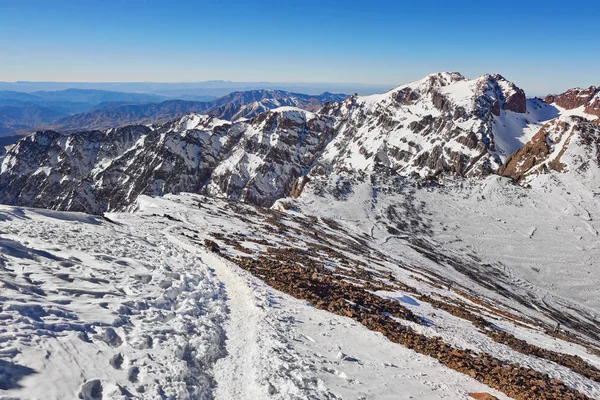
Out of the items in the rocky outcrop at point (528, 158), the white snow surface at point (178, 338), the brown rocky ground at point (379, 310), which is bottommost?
the brown rocky ground at point (379, 310)

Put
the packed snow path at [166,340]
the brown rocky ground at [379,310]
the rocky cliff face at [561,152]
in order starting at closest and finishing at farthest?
the packed snow path at [166,340], the brown rocky ground at [379,310], the rocky cliff face at [561,152]

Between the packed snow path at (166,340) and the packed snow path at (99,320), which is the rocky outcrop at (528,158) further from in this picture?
the packed snow path at (99,320)

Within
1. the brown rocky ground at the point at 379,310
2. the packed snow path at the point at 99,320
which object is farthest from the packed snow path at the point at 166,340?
the brown rocky ground at the point at 379,310

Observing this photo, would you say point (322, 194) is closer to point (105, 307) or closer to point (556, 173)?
point (556, 173)

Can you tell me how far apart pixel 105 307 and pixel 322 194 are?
3541 inches

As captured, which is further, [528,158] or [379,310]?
[528,158]

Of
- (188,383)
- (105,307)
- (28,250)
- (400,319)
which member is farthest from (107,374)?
(400,319)

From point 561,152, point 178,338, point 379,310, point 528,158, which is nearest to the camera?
point 178,338

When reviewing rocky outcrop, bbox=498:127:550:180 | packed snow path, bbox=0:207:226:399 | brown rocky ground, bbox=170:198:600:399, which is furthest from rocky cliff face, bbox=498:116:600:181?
packed snow path, bbox=0:207:226:399

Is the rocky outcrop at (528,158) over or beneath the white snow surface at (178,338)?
over

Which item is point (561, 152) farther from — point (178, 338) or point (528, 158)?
point (178, 338)

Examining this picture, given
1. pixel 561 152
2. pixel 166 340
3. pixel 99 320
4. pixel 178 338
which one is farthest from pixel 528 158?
pixel 99 320

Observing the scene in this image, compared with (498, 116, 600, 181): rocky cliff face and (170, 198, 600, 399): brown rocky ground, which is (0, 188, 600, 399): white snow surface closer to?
(170, 198, 600, 399): brown rocky ground

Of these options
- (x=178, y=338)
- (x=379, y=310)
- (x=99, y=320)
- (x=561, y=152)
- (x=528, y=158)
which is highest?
(x=561, y=152)
